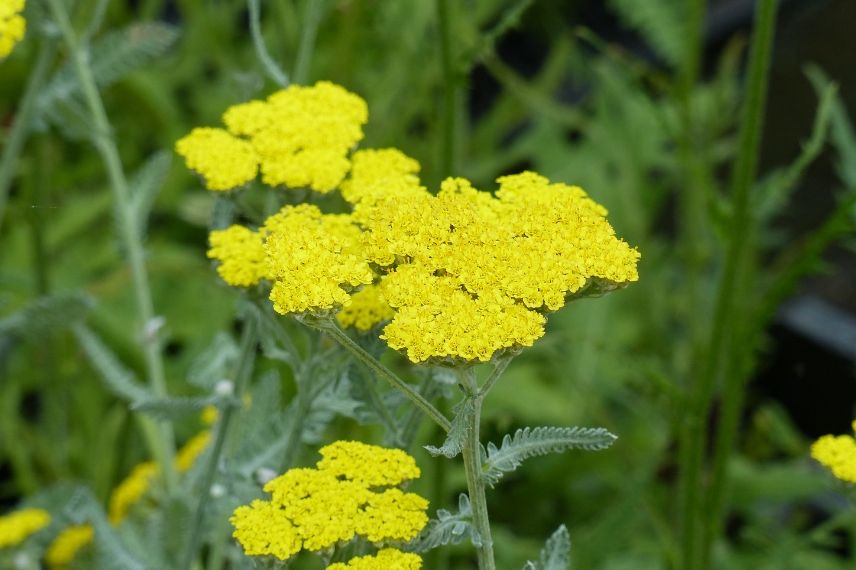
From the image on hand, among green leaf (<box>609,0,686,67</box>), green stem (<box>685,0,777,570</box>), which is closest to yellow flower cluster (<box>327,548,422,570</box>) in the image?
green stem (<box>685,0,777,570</box>)

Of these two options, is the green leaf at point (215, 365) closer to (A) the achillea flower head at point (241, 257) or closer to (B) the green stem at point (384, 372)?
(A) the achillea flower head at point (241, 257)

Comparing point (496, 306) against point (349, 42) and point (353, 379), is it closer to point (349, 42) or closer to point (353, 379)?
point (353, 379)

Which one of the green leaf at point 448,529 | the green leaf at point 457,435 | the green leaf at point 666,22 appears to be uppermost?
the green leaf at point 666,22

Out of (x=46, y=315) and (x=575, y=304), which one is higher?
(x=575, y=304)

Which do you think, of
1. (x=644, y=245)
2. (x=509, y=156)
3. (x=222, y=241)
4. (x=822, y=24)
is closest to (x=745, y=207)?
(x=222, y=241)

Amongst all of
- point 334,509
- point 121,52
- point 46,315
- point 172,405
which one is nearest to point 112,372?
point 46,315

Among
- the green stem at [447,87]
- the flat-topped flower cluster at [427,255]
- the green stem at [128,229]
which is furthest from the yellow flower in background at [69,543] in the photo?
the flat-topped flower cluster at [427,255]

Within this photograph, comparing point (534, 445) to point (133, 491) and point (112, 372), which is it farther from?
point (133, 491)
